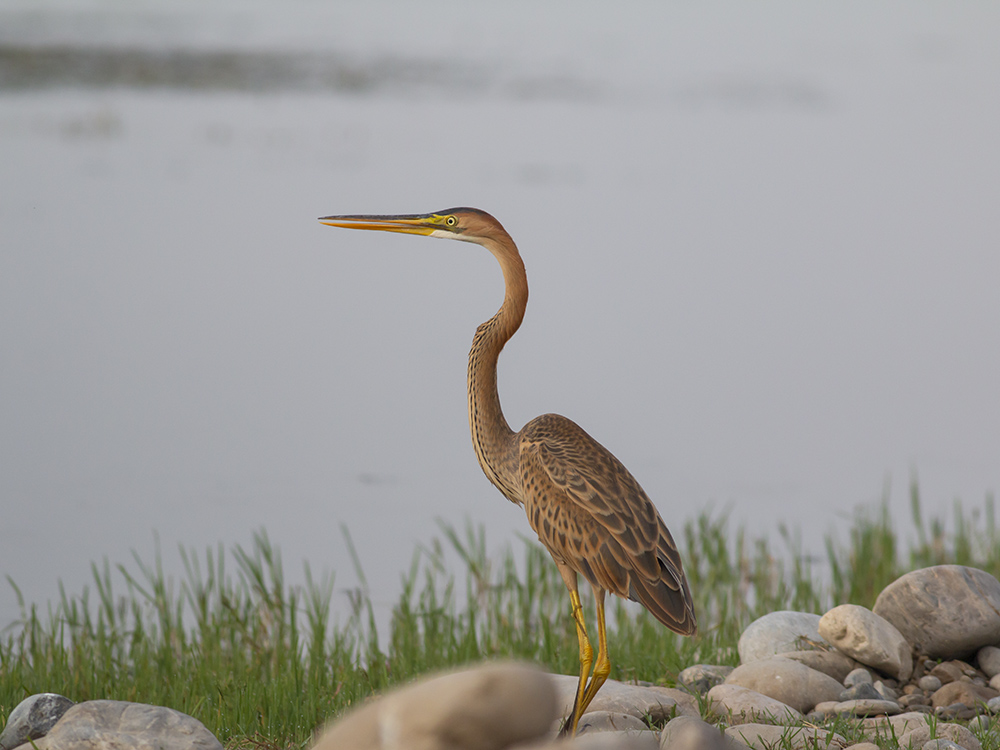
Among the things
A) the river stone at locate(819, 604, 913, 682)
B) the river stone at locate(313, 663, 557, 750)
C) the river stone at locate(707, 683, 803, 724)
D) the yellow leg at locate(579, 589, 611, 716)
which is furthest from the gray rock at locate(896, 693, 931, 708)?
the river stone at locate(313, 663, 557, 750)

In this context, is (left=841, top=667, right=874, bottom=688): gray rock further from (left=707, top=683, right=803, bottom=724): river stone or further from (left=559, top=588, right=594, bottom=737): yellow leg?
(left=559, top=588, right=594, bottom=737): yellow leg

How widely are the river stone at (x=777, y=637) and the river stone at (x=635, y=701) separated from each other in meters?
0.73

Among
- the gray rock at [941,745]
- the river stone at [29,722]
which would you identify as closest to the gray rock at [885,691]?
the gray rock at [941,745]

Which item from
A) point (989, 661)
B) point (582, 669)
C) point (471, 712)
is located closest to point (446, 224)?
point (582, 669)

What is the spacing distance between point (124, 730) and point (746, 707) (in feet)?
7.86

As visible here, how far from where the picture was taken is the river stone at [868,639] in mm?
4949

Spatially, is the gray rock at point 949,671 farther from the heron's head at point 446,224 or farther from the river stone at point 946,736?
the heron's head at point 446,224

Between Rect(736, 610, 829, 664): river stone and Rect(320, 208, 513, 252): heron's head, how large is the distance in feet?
7.65

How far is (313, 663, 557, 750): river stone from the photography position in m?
2.62

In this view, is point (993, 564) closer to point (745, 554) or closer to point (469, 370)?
point (745, 554)

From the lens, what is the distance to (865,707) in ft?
15.1

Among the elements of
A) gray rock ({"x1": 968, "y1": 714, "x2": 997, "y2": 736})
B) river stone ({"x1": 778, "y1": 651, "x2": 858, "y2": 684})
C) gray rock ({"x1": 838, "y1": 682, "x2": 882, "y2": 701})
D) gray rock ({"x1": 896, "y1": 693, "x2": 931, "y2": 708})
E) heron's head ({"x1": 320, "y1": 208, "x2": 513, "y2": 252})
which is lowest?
gray rock ({"x1": 968, "y1": 714, "x2": 997, "y2": 736})

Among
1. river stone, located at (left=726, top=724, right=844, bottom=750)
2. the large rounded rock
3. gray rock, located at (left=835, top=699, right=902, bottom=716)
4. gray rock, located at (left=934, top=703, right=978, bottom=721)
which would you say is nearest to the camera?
river stone, located at (left=726, top=724, right=844, bottom=750)

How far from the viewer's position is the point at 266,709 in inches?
184
